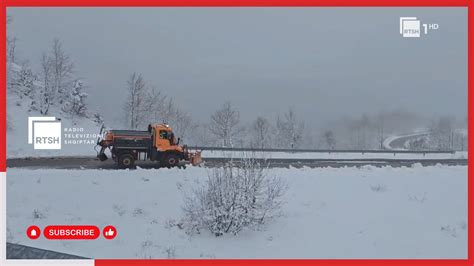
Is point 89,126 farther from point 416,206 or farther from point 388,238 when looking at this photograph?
point 416,206

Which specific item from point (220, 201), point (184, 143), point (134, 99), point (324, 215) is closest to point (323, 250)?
point (324, 215)

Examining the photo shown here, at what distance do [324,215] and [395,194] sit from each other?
8.08 ft

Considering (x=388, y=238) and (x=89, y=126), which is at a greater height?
(x=89, y=126)

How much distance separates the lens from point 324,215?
803cm

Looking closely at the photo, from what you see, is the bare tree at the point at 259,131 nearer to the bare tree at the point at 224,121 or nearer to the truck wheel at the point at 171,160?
the bare tree at the point at 224,121

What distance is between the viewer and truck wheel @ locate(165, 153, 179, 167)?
16891mm

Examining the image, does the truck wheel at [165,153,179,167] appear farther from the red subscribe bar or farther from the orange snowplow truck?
the red subscribe bar

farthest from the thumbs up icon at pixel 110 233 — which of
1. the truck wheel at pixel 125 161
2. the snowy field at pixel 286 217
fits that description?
the truck wheel at pixel 125 161

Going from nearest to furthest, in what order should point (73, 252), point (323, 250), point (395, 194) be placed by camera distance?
point (73, 252), point (323, 250), point (395, 194)

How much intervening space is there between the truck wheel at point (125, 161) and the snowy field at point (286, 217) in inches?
202

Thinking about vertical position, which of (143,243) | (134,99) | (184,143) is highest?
(134,99)

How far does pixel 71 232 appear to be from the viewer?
5.46 metres

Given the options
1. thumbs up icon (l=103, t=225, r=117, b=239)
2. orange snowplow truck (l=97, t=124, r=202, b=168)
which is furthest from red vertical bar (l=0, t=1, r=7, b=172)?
orange snowplow truck (l=97, t=124, r=202, b=168)

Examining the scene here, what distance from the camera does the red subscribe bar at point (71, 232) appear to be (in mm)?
5375
